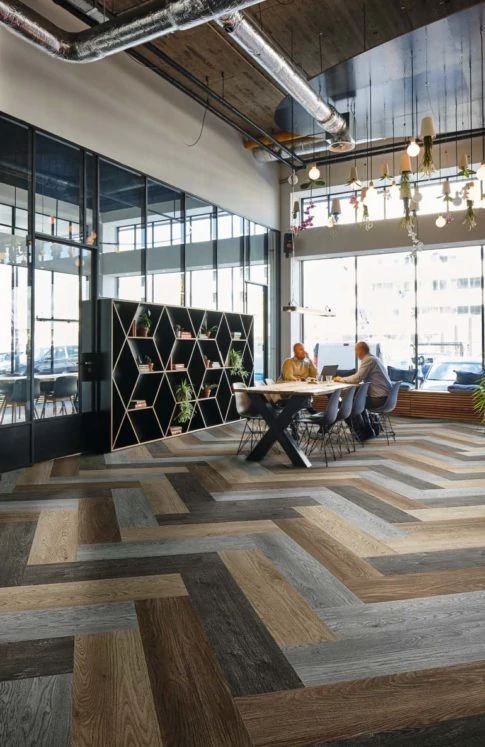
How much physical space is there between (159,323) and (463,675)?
21.3 ft

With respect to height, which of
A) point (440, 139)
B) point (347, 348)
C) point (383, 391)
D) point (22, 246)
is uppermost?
point (440, 139)

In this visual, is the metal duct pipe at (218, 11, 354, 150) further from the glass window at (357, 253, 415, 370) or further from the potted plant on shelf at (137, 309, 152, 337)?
the glass window at (357, 253, 415, 370)

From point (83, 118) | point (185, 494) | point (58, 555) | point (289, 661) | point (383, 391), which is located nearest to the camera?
point (289, 661)

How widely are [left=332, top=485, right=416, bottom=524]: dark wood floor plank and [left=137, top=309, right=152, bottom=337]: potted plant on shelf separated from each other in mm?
3561

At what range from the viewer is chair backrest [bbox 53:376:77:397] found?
6695mm

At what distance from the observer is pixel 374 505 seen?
4711mm

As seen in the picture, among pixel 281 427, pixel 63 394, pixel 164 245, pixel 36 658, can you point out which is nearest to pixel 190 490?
pixel 281 427

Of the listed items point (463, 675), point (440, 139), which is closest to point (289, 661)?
point (463, 675)

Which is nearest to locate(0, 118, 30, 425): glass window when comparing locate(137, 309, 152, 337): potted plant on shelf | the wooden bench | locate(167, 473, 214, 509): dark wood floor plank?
locate(137, 309, 152, 337): potted plant on shelf

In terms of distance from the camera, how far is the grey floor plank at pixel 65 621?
8.54 feet

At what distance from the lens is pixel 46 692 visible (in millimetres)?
2172

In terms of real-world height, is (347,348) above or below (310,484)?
above

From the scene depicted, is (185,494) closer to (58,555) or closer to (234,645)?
(58,555)

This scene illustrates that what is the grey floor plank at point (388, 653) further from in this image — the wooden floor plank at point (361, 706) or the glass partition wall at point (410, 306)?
the glass partition wall at point (410, 306)
